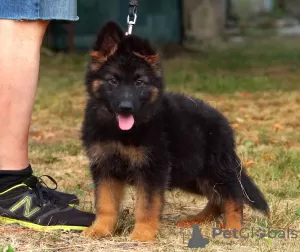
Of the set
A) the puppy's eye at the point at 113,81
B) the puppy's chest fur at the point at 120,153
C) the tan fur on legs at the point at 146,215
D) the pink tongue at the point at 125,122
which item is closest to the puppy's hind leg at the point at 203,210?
the tan fur on legs at the point at 146,215

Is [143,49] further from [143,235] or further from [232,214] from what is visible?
[232,214]

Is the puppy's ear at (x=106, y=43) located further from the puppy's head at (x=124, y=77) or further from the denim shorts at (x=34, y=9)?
the denim shorts at (x=34, y=9)

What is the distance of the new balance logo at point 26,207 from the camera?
4289 mm

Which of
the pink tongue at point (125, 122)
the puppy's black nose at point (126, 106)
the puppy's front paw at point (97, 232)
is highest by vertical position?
the puppy's black nose at point (126, 106)

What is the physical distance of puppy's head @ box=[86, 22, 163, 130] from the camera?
4012mm

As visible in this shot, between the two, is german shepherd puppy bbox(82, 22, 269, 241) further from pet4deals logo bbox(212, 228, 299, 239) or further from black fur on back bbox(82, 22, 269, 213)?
pet4deals logo bbox(212, 228, 299, 239)

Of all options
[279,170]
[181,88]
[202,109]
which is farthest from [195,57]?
[202,109]

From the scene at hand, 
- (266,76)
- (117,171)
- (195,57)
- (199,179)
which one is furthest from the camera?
(195,57)

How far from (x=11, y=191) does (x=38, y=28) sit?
0.98 metres

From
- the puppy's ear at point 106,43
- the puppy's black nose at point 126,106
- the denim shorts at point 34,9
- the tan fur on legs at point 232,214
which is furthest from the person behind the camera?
the tan fur on legs at point 232,214

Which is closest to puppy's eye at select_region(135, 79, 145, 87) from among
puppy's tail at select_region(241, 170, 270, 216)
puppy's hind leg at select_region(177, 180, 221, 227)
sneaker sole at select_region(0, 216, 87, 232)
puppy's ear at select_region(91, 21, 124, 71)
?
puppy's ear at select_region(91, 21, 124, 71)

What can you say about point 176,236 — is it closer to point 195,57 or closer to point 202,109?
point 202,109

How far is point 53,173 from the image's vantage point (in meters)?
6.00

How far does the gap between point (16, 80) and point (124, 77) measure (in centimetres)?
66
